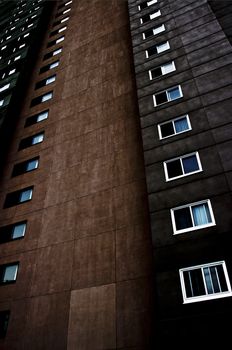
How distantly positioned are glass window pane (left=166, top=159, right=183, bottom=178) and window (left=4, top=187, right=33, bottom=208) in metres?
13.9

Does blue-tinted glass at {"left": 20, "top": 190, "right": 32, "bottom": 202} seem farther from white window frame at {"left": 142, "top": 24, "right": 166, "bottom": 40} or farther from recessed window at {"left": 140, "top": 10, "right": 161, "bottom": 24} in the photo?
recessed window at {"left": 140, "top": 10, "right": 161, "bottom": 24}

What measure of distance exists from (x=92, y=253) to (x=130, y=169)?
6.70 meters

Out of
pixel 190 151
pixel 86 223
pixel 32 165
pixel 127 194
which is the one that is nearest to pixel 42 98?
pixel 32 165

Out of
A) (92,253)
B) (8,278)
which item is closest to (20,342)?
(8,278)

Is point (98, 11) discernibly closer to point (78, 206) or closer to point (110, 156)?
point (110, 156)

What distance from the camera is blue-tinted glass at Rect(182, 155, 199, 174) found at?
649 inches

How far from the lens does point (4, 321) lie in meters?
19.9

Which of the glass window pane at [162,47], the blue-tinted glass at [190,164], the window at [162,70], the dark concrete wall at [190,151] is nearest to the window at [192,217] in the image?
the dark concrete wall at [190,151]

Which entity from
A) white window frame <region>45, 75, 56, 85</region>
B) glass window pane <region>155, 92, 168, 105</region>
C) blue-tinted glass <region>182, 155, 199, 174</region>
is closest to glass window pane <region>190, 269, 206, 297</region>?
blue-tinted glass <region>182, 155, 199, 174</region>

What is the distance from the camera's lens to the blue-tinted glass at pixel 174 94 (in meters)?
20.5

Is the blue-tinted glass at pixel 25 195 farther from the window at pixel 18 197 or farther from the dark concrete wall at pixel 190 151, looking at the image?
the dark concrete wall at pixel 190 151

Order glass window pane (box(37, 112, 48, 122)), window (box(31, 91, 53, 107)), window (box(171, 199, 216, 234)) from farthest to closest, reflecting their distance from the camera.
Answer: window (box(31, 91, 53, 107)) → glass window pane (box(37, 112, 48, 122)) → window (box(171, 199, 216, 234))

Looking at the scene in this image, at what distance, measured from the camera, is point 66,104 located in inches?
1184

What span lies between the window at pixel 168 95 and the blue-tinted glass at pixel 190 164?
18.2 feet
